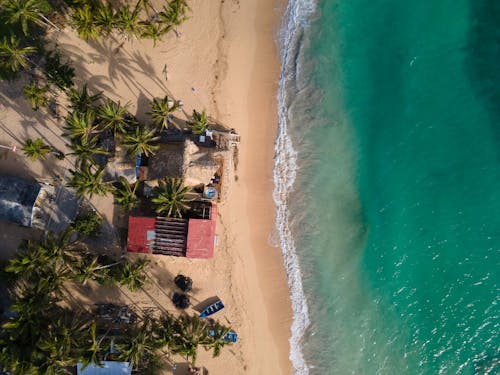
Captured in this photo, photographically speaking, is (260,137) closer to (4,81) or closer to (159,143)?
(159,143)

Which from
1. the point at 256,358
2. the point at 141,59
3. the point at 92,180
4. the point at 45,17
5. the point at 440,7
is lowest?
the point at 256,358

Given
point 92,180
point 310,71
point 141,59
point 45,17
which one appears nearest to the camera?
point 92,180

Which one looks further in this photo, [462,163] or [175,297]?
[462,163]

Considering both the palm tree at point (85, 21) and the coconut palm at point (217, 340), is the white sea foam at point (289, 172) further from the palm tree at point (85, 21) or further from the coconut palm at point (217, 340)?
the palm tree at point (85, 21)

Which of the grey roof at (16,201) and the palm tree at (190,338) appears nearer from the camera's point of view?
the palm tree at (190,338)

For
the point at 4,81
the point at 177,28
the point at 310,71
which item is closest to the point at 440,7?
the point at 310,71

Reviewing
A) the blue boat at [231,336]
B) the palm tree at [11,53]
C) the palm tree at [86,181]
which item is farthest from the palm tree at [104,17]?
the blue boat at [231,336]

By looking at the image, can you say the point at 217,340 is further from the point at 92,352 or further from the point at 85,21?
the point at 85,21
